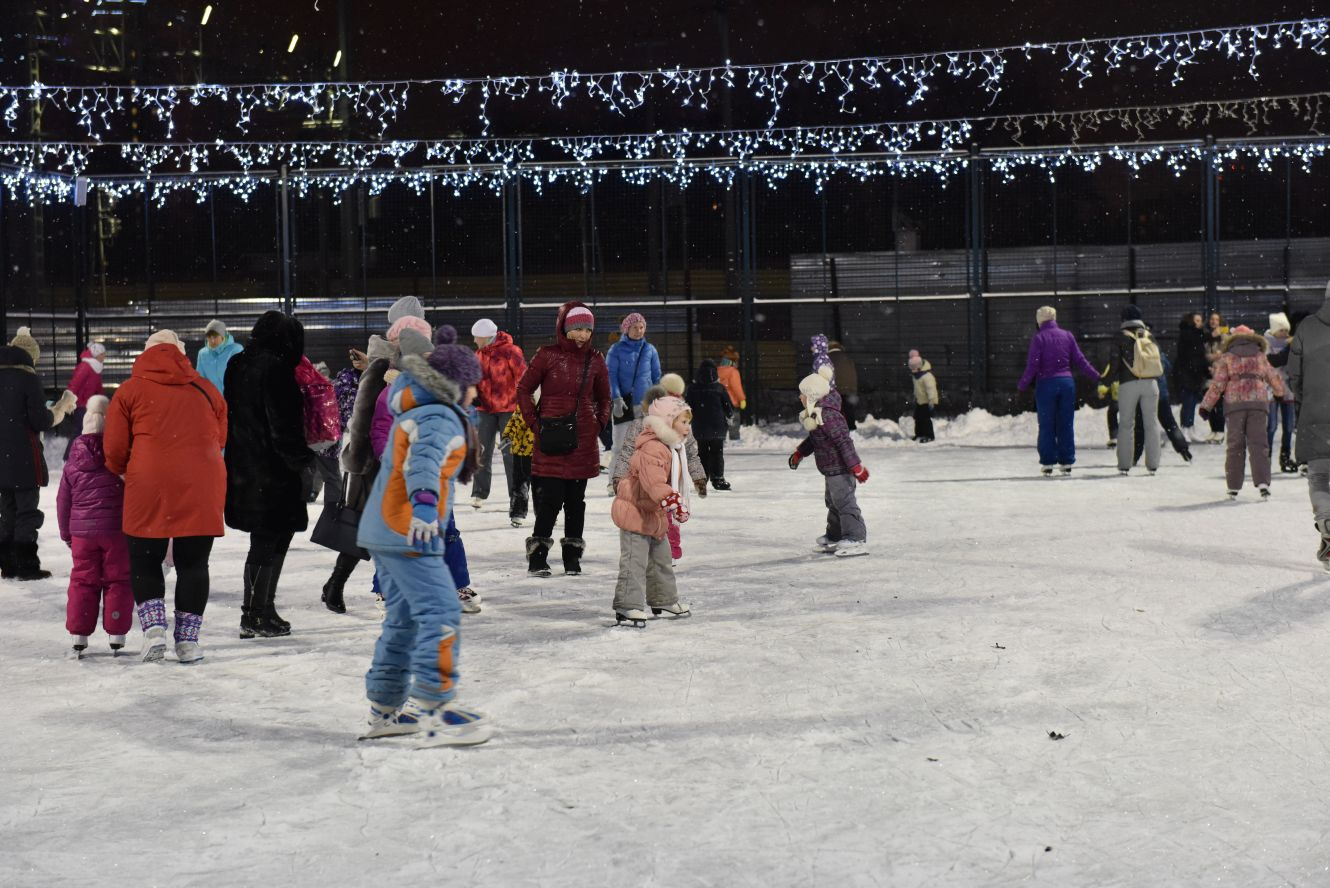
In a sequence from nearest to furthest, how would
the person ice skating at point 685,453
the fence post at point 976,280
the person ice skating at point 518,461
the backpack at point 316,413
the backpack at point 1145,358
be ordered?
the backpack at point 316,413, the person ice skating at point 685,453, the person ice skating at point 518,461, the backpack at point 1145,358, the fence post at point 976,280

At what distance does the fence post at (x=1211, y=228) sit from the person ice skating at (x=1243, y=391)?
26.0 feet

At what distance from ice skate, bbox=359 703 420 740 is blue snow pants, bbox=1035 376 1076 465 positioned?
1016 cm

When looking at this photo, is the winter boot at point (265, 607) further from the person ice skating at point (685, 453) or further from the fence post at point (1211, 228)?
the fence post at point (1211, 228)

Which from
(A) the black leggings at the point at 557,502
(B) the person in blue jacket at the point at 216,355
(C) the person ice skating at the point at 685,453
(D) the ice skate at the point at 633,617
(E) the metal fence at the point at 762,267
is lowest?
(D) the ice skate at the point at 633,617

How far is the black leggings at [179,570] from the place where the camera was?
6035 mm

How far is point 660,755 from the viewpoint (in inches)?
181

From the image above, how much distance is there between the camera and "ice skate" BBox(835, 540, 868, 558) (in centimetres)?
901

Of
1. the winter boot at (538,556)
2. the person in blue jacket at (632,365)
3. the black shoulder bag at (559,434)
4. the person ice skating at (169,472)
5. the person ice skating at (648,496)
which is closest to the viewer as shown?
the person ice skating at (169,472)

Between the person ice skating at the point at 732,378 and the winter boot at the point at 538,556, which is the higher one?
the person ice skating at the point at 732,378

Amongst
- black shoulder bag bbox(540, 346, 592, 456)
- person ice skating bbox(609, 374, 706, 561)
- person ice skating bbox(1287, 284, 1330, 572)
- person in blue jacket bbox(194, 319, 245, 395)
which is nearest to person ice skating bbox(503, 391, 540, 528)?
black shoulder bag bbox(540, 346, 592, 456)

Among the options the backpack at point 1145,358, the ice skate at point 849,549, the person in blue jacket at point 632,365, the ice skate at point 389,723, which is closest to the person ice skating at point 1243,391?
the backpack at point 1145,358

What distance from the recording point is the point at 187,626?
20.1 ft

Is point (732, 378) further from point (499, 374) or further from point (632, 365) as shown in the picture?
point (499, 374)

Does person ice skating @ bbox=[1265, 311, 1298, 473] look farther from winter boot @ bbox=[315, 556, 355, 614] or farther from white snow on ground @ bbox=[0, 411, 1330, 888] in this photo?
winter boot @ bbox=[315, 556, 355, 614]
